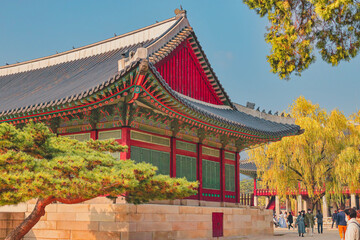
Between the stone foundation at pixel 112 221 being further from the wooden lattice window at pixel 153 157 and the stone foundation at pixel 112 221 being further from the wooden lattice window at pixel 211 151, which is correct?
the wooden lattice window at pixel 211 151

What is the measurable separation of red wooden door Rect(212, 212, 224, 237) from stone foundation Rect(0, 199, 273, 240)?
1.00 meters

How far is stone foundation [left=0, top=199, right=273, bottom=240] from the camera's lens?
14484 mm

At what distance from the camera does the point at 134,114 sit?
51.9ft

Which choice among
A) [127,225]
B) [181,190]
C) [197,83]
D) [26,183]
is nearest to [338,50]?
[181,190]

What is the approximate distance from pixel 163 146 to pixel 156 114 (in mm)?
1566

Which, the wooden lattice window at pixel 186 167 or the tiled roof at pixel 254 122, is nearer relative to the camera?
the wooden lattice window at pixel 186 167

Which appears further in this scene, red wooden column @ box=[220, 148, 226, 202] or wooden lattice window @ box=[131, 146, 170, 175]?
red wooden column @ box=[220, 148, 226, 202]

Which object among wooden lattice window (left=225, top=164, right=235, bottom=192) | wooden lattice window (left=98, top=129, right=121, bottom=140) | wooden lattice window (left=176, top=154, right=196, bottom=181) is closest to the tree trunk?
wooden lattice window (left=98, top=129, right=121, bottom=140)

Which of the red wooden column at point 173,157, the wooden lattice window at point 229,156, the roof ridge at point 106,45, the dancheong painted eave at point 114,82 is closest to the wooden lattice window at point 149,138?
the red wooden column at point 173,157

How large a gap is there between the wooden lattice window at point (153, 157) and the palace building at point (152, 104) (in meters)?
0.04

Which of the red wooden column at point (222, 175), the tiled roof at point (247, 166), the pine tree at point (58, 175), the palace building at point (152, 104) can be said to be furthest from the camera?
the tiled roof at point (247, 166)

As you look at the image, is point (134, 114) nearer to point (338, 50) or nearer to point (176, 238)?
point (176, 238)

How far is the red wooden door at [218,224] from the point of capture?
19281 millimetres

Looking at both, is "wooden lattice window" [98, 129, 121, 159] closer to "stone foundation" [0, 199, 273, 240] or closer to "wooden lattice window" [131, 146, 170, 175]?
"wooden lattice window" [131, 146, 170, 175]
